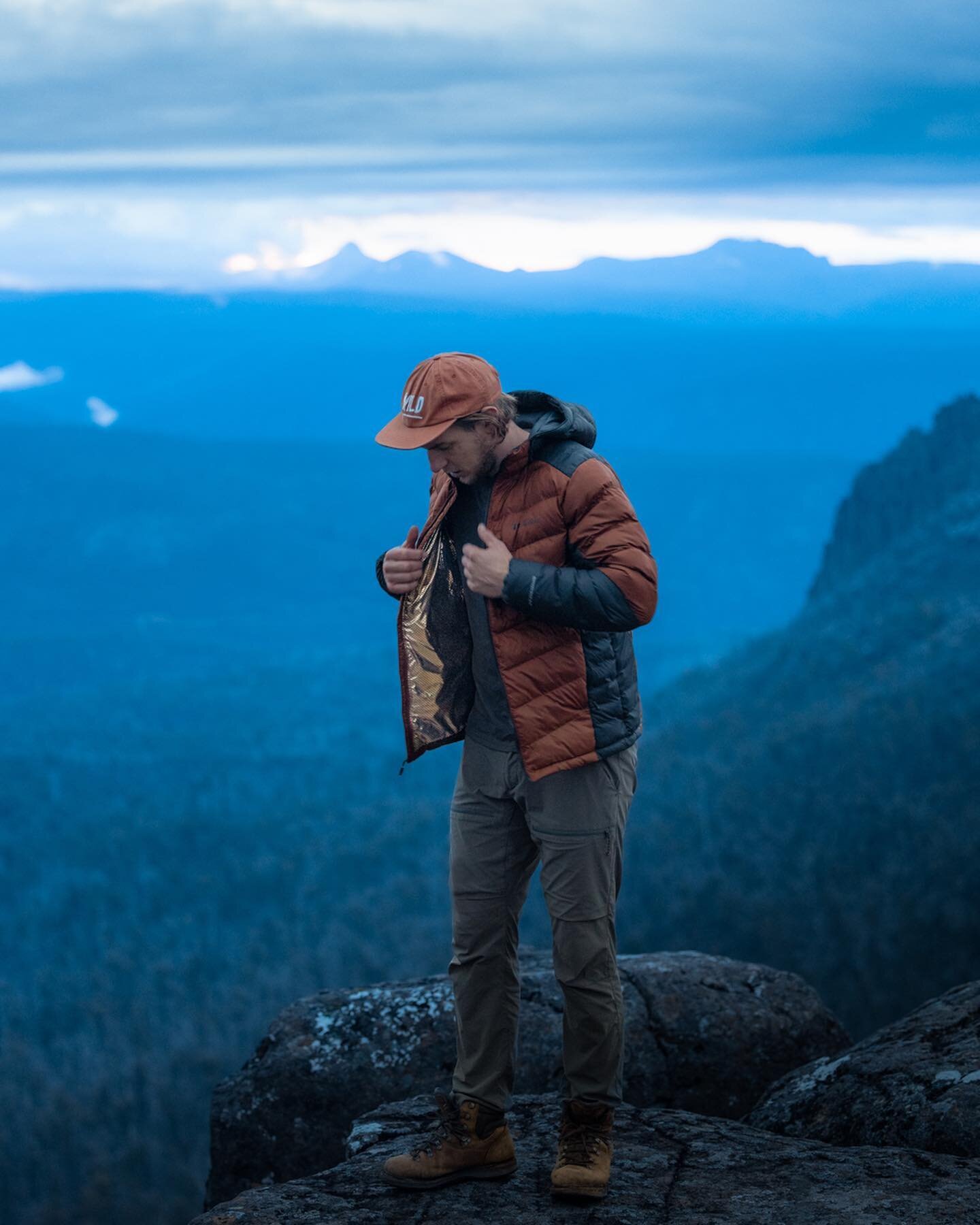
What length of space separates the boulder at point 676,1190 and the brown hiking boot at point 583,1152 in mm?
79

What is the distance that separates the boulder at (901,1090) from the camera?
15.9ft

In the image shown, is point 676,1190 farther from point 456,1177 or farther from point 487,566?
point 487,566

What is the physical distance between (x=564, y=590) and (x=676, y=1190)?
2.19m

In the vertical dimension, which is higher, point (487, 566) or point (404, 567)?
point (404, 567)

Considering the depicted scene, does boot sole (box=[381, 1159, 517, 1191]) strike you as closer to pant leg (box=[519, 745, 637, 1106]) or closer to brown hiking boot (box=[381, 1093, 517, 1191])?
brown hiking boot (box=[381, 1093, 517, 1191])

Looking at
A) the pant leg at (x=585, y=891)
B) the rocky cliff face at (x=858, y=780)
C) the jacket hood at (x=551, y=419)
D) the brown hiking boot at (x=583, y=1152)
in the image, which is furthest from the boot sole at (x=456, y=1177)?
the rocky cliff face at (x=858, y=780)

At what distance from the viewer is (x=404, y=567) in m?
4.16

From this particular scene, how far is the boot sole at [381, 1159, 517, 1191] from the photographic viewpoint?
4.25 metres

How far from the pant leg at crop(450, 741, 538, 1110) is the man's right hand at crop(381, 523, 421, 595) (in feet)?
2.01

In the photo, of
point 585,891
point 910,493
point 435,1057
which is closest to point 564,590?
point 585,891

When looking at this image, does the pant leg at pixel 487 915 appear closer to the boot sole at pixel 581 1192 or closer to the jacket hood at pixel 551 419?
the boot sole at pixel 581 1192

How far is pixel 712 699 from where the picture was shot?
69.2m

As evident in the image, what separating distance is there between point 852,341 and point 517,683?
157 m

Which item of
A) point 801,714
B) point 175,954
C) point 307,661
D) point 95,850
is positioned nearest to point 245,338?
point 307,661
